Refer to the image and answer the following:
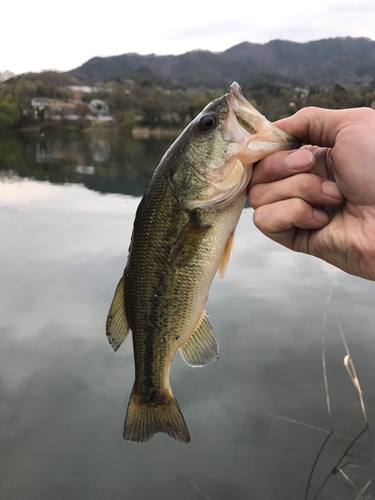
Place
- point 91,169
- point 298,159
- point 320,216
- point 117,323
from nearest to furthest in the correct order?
point 298,159
point 320,216
point 117,323
point 91,169

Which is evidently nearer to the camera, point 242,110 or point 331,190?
point 242,110

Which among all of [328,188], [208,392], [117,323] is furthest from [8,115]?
[328,188]

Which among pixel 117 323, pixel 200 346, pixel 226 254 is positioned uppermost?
pixel 226 254

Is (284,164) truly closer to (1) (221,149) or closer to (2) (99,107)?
(1) (221,149)

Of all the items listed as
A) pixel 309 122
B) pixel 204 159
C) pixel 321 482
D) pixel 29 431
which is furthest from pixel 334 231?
pixel 29 431

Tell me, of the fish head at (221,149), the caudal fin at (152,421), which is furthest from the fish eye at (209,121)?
the caudal fin at (152,421)

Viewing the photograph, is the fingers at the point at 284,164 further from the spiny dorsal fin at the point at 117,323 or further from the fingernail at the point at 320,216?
the spiny dorsal fin at the point at 117,323

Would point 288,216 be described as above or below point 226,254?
above
